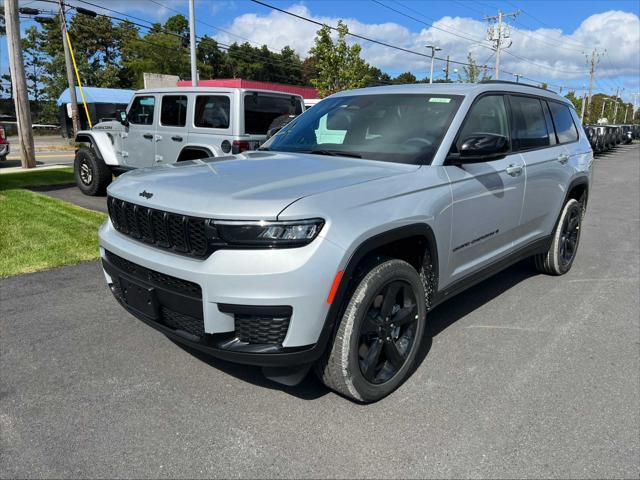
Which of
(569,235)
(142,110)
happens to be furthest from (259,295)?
(142,110)

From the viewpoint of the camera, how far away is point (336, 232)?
247 cm

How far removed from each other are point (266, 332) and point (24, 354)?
80.9 inches

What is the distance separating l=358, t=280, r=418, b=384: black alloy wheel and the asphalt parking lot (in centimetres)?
20

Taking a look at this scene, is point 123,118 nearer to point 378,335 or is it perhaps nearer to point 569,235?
point 569,235

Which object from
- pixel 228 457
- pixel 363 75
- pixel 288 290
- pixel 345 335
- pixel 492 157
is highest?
pixel 363 75

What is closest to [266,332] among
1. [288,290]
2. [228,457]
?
[288,290]

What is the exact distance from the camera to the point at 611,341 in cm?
386

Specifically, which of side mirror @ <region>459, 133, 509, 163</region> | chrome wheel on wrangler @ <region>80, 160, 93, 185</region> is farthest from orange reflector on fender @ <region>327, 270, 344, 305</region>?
chrome wheel on wrangler @ <region>80, 160, 93, 185</region>

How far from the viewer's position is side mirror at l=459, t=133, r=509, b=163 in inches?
128

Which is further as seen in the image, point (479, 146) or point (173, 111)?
point (173, 111)

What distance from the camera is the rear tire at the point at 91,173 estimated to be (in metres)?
9.52

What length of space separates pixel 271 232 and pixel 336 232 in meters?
0.32

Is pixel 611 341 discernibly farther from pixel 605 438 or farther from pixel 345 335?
pixel 345 335

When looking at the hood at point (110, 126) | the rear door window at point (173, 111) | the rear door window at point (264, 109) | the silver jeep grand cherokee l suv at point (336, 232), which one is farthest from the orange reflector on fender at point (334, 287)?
the hood at point (110, 126)
